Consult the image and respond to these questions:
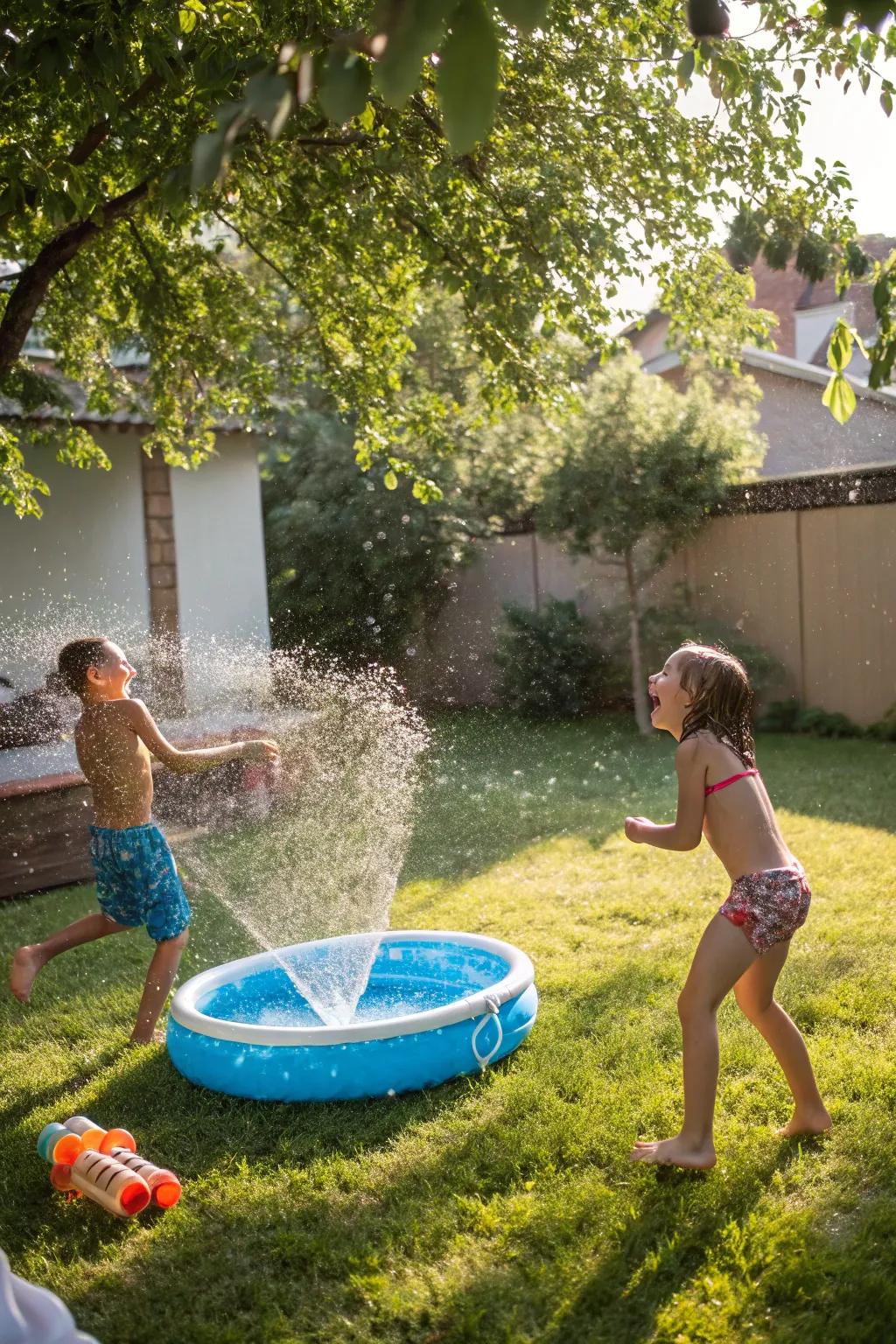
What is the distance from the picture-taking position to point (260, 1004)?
3.99 m

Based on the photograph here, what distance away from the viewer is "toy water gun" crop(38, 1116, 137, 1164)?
A: 2805 millimetres

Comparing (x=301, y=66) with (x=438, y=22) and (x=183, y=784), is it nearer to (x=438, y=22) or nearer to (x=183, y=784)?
(x=438, y=22)

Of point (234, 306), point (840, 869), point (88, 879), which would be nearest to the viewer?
point (840, 869)

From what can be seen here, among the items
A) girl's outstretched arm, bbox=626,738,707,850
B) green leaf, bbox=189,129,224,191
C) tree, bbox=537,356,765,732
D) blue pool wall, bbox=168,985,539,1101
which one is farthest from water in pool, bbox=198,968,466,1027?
tree, bbox=537,356,765,732

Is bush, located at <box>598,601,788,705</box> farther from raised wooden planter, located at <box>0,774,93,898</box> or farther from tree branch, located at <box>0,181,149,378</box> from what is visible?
tree branch, located at <box>0,181,149,378</box>

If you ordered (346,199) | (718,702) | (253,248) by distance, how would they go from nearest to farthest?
(718,702) < (346,199) < (253,248)

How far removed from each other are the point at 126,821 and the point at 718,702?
202 centimetres

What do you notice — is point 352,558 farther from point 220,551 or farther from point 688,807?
point 688,807

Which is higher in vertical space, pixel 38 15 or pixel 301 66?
pixel 38 15

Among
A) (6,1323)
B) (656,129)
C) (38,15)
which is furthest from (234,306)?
(6,1323)

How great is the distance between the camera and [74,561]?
349 inches

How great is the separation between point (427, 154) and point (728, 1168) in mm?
4537

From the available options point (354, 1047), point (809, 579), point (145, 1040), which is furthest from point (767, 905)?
point (809, 579)

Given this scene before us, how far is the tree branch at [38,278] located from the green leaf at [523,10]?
4.20m
